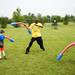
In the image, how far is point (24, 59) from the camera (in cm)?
1309

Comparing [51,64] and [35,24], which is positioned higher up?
[35,24]

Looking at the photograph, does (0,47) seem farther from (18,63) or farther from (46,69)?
(46,69)

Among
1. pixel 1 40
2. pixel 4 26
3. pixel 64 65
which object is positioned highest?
pixel 1 40

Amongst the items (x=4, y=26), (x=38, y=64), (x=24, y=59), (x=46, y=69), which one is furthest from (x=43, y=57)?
(x=4, y=26)

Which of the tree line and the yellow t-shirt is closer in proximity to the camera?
the yellow t-shirt

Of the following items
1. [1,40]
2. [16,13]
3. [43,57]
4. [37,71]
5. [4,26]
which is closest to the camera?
[37,71]

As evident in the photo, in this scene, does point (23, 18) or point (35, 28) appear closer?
point (35, 28)

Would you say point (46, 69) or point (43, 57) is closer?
point (46, 69)

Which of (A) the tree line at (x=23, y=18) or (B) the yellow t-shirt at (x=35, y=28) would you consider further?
(A) the tree line at (x=23, y=18)

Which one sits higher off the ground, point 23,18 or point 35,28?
point 35,28

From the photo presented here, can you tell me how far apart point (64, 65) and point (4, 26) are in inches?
1616

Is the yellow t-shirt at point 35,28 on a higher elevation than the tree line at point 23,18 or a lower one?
higher

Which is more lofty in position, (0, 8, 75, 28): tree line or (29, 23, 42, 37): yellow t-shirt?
(29, 23, 42, 37): yellow t-shirt

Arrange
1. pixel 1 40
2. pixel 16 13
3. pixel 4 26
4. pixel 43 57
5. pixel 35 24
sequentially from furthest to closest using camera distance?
pixel 16 13 → pixel 4 26 → pixel 35 24 → pixel 43 57 → pixel 1 40
